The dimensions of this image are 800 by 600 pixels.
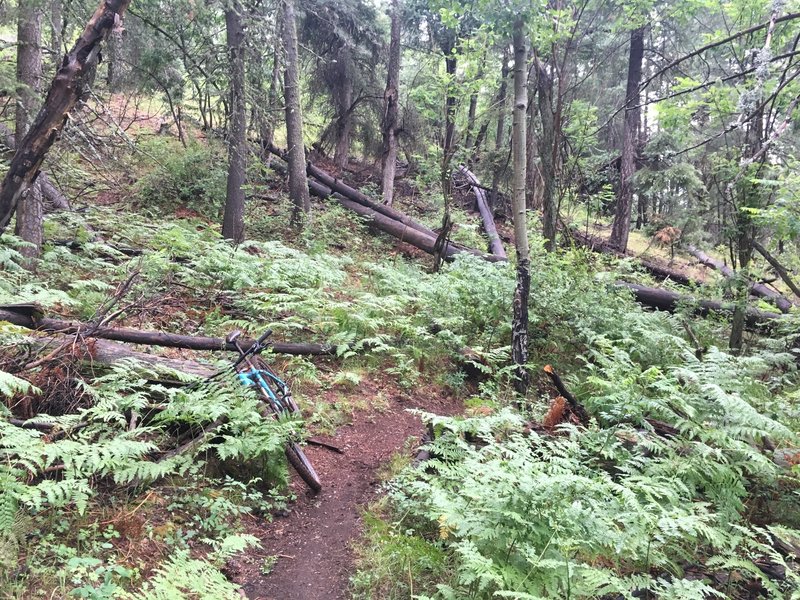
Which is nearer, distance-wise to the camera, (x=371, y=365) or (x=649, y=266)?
(x=371, y=365)

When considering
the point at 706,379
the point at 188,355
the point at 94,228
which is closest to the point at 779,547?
the point at 706,379

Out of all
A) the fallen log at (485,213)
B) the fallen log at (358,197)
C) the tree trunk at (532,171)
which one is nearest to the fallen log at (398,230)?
the fallen log at (358,197)

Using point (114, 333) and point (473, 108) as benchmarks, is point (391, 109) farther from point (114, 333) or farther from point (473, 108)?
point (114, 333)

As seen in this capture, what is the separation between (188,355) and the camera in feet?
18.4

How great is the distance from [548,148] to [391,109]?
851 centimetres

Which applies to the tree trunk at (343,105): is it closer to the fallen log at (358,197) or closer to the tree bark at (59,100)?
the fallen log at (358,197)

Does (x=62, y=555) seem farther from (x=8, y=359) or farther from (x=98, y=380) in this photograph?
(x=8, y=359)

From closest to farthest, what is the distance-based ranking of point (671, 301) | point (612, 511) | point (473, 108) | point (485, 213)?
point (612, 511) → point (671, 301) → point (485, 213) → point (473, 108)

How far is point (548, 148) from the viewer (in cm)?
932

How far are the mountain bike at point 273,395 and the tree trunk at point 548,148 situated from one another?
21.6ft

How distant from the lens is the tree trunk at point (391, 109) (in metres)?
15.6

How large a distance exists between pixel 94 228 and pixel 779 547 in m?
11.9

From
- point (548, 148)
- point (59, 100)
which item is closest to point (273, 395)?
point (59, 100)

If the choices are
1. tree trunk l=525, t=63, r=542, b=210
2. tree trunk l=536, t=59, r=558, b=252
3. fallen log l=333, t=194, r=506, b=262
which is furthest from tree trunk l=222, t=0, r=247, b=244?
tree trunk l=525, t=63, r=542, b=210
